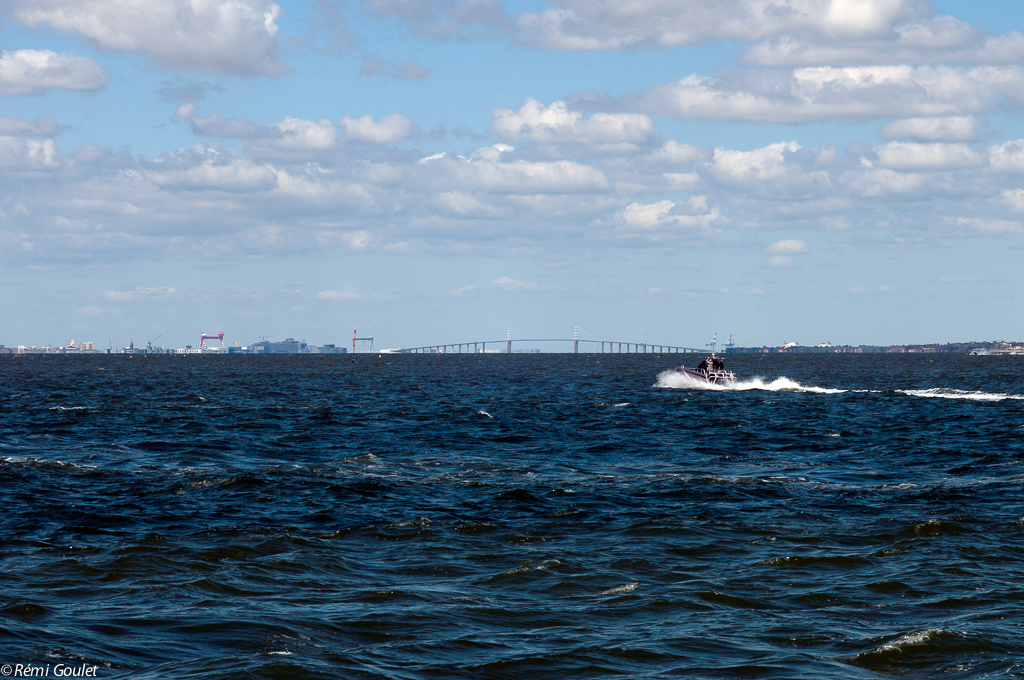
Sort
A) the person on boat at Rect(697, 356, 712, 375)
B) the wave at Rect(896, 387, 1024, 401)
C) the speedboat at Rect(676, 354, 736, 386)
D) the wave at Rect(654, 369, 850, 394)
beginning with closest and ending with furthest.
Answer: the wave at Rect(896, 387, 1024, 401) → the wave at Rect(654, 369, 850, 394) → the speedboat at Rect(676, 354, 736, 386) → the person on boat at Rect(697, 356, 712, 375)

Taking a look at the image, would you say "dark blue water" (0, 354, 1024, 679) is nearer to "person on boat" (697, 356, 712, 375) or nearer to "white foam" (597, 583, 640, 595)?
"white foam" (597, 583, 640, 595)

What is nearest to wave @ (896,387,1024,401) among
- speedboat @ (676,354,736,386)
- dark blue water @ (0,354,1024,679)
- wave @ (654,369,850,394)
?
wave @ (654,369,850,394)

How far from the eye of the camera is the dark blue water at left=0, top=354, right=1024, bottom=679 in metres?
17.5

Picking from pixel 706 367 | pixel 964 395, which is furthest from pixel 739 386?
pixel 964 395

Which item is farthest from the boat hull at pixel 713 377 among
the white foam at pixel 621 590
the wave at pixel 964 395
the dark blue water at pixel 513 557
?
the white foam at pixel 621 590

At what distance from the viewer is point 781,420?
6775 centimetres

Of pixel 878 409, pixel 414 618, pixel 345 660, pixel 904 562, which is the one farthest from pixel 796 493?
pixel 878 409

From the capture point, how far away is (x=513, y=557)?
24.8 metres

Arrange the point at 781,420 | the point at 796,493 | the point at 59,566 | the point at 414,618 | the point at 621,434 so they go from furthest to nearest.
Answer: the point at 781,420, the point at 621,434, the point at 796,493, the point at 59,566, the point at 414,618

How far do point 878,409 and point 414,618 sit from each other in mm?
65053

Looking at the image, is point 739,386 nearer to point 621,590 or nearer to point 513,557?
point 513,557

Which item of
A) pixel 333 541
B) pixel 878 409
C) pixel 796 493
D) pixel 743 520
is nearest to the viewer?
pixel 333 541

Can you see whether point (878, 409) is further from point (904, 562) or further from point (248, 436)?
point (904, 562)

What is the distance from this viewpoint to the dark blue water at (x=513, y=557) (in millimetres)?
17484
